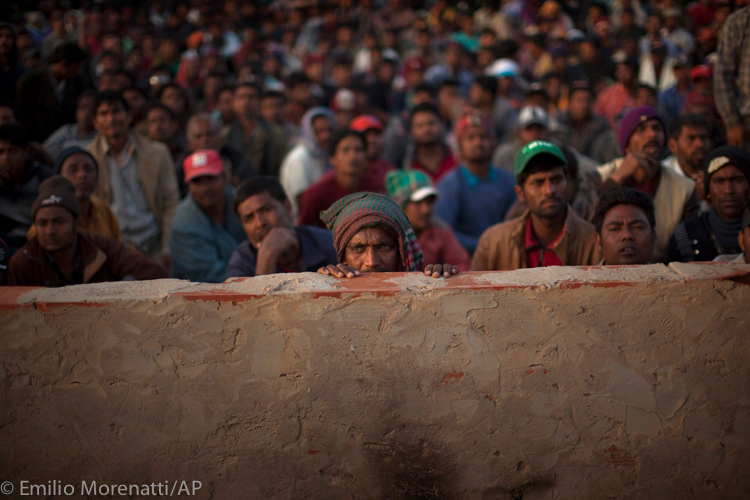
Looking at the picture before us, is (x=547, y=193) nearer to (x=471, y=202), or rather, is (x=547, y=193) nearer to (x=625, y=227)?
(x=625, y=227)

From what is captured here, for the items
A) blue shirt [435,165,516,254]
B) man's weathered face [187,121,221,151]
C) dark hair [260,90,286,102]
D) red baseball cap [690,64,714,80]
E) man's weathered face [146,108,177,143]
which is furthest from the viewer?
dark hair [260,90,286,102]

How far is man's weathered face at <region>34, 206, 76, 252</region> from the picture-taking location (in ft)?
13.2

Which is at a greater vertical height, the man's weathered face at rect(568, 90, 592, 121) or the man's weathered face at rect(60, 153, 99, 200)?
the man's weathered face at rect(568, 90, 592, 121)

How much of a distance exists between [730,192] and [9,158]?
507cm

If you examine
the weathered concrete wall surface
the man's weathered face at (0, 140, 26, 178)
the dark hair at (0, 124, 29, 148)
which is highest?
the dark hair at (0, 124, 29, 148)

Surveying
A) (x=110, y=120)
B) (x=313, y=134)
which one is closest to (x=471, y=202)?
(x=313, y=134)

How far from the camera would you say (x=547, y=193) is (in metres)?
3.86

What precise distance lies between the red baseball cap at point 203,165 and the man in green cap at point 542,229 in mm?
2309

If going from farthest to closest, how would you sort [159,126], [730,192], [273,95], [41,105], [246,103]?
[273,95]
[246,103]
[41,105]
[159,126]
[730,192]

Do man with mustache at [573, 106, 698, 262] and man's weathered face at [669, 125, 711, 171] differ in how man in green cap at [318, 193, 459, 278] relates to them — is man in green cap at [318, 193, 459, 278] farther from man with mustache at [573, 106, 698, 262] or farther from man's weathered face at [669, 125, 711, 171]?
man's weathered face at [669, 125, 711, 171]

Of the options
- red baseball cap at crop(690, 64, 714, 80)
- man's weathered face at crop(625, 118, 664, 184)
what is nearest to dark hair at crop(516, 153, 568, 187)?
man's weathered face at crop(625, 118, 664, 184)

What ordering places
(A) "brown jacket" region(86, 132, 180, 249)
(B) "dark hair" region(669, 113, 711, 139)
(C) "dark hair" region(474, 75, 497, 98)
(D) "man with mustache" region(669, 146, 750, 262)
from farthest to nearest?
(C) "dark hair" region(474, 75, 497, 98)
(A) "brown jacket" region(86, 132, 180, 249)
(B) "dark hair" region(669, 113, 711, 139)
(D) "man with mustache" region(669, 146, 750, 262)

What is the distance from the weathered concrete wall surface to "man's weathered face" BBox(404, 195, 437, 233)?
233 centimetres

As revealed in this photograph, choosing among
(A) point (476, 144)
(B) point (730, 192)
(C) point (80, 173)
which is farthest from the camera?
(A) point (476, 144)
